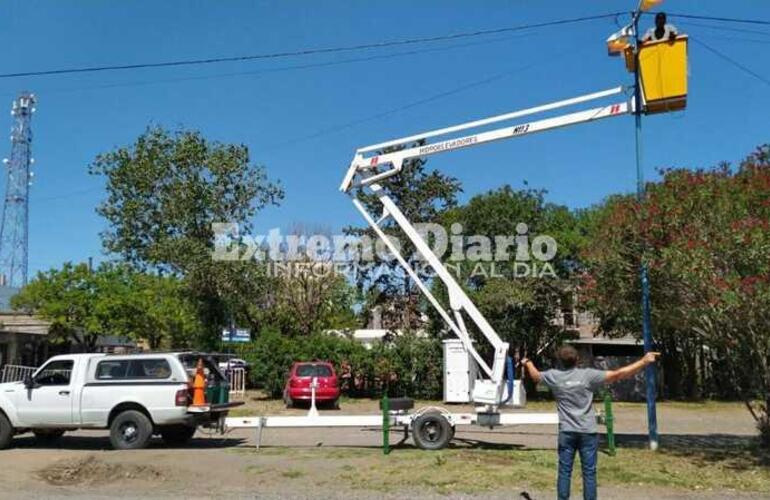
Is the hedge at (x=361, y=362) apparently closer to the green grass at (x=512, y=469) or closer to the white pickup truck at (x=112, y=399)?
the white pickup truck at (x=112, y=399)

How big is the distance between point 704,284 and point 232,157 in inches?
1084

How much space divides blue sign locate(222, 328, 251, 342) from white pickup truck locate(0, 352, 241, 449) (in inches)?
679

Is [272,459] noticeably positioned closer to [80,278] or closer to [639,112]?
[639,112]

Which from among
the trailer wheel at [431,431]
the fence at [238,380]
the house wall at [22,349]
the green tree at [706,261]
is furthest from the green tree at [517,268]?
the house wall at [22,349]

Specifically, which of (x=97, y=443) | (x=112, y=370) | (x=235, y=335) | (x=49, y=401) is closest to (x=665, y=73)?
(x=112, y=370)

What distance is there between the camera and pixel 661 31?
1288cm

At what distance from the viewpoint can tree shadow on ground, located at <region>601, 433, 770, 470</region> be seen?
496 inches

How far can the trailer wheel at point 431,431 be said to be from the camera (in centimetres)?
1384

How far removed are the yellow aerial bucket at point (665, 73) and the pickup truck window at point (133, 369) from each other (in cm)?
1052

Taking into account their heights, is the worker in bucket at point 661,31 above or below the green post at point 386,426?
above

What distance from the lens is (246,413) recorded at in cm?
2383

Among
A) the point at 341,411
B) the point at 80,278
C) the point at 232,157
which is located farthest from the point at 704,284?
the point at 80,278

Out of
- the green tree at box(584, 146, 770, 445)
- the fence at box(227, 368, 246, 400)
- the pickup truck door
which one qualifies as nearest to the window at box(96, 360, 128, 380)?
the pickup truck door

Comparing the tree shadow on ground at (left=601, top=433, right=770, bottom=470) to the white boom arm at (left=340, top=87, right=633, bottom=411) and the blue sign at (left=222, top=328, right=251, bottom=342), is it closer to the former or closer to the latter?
the white boom arm at (left=340, top=87, right=633, bottom=411)
